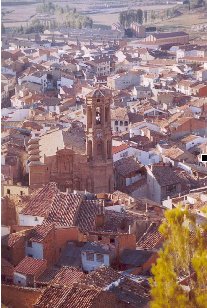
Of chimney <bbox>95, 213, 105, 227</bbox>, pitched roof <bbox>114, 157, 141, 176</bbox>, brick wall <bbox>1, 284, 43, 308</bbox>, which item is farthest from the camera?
pitched roof <bbox>114, 157, 141, 176</bbox>

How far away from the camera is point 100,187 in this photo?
12375mm

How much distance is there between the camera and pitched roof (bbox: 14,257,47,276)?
7.77 meters

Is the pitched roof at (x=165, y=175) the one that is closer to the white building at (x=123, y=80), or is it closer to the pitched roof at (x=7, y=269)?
the pitched roof at (x=7, y=269)

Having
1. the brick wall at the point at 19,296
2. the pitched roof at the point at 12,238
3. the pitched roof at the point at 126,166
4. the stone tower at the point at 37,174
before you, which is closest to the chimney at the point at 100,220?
the pitched roof at the point at 12,238

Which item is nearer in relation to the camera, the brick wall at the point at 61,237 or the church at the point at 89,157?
the brick wall at the point at 61,237

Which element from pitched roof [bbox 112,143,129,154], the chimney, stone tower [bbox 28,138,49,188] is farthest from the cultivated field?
the chimney

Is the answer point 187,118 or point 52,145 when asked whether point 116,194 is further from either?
point 187,118

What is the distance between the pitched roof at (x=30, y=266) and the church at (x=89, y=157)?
12.4ft

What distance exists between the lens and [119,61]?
1212 inches

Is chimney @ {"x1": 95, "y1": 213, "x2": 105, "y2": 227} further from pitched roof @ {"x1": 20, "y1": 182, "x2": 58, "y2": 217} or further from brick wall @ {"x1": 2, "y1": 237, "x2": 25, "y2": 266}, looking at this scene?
brick wall @ {"x1": 2, "y1": 237, "x2": 25, "y2": 266}

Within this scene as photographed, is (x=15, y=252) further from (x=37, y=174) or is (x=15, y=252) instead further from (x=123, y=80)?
(x=123, y=80)

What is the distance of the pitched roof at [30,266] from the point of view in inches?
306

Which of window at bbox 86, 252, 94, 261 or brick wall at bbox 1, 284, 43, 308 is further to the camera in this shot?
window at bbox 86, 252, 94, 261

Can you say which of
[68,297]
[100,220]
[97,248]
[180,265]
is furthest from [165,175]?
[180,265]
